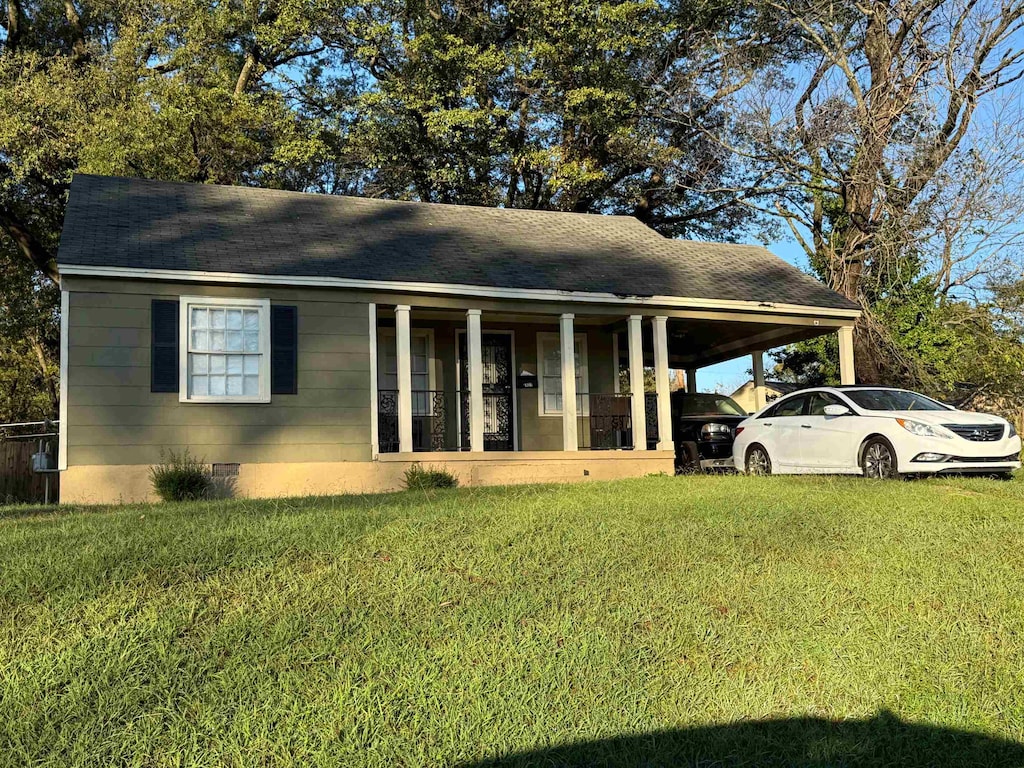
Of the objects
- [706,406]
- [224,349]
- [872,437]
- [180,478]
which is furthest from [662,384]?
[180,478]

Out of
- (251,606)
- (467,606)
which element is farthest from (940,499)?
(251,606)

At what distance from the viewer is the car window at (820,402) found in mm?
12570

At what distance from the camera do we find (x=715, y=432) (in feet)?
54.1

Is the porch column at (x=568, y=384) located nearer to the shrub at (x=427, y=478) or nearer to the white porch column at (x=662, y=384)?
the white porch column at (x=662, y=384)

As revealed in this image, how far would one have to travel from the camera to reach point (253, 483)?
12609 mm

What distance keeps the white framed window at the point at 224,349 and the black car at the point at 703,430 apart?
7.48m

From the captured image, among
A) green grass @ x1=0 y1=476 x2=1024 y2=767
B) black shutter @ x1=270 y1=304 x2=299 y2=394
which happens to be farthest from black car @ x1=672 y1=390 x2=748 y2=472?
green grass @ x1=0 y1=476 x2=1024 y2=767

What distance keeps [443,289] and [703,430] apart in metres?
5.77

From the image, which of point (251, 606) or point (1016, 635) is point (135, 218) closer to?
point (251, 606)

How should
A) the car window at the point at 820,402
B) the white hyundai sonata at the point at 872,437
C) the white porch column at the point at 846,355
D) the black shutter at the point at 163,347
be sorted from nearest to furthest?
the white hyundai sonata at the point at 872,437
the black shutter at the point at 163,347
the car window at the point at 820,402
the white porch column at the point at 846,355

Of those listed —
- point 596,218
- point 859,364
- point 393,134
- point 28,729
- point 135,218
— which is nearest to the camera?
point 28,729

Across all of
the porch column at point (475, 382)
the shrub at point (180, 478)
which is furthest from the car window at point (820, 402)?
the shrub at point (180, 478)

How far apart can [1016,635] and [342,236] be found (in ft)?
38.9

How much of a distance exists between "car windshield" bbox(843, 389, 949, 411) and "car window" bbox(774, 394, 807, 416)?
73cm
